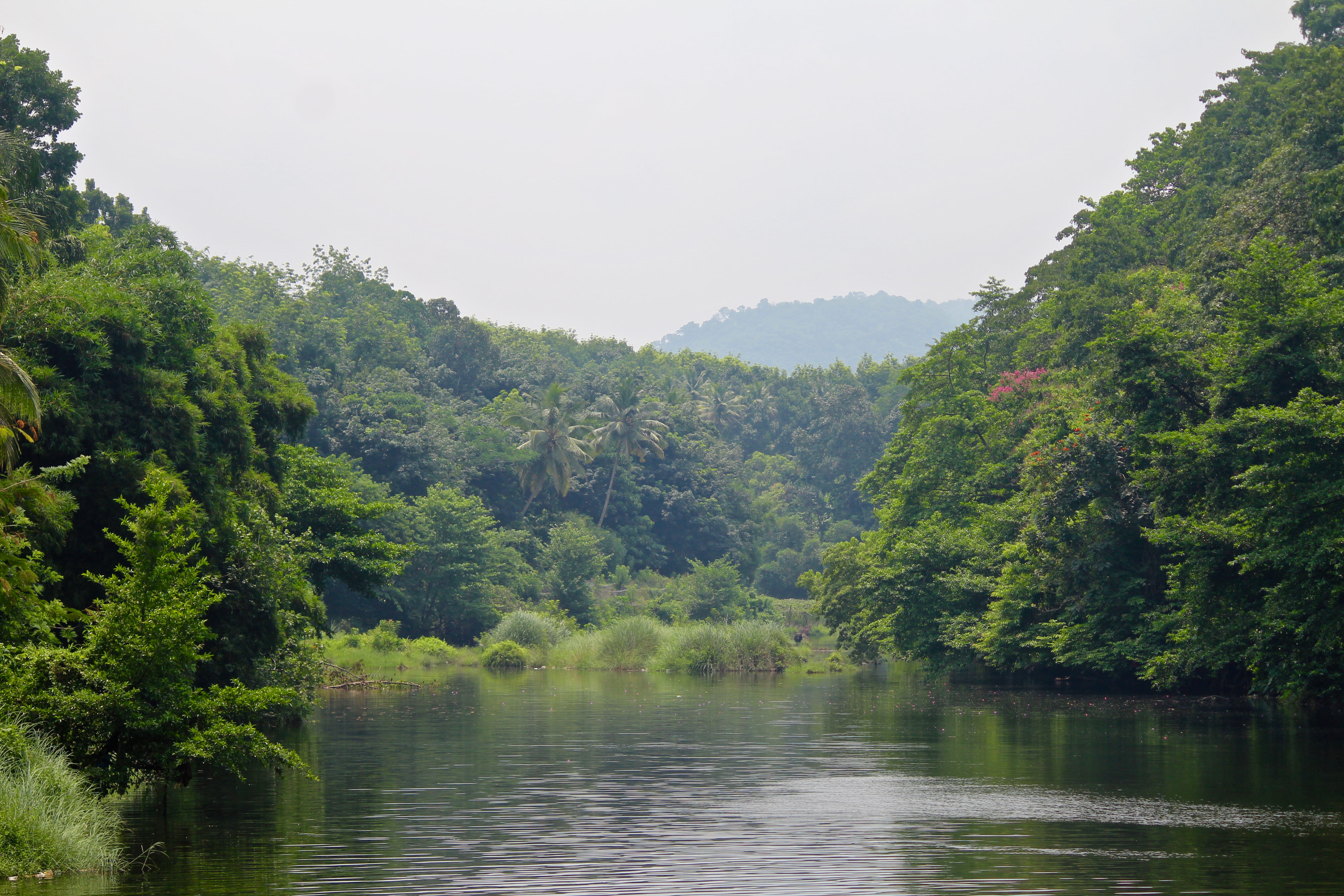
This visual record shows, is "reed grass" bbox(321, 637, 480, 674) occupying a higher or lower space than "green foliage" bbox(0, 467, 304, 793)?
lower

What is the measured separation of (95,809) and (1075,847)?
12096 millimetres

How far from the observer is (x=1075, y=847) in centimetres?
1559

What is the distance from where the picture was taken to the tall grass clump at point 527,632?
208ft

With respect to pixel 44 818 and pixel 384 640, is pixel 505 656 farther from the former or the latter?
pixel 44 818

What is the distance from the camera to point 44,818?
46.4 ft

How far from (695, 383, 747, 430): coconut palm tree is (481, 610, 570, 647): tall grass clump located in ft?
177

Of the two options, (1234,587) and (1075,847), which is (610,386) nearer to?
(1234,587)

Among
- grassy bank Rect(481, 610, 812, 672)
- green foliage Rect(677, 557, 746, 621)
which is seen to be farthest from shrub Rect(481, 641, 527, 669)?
green foliage Rect(677, 557, 746, 621)

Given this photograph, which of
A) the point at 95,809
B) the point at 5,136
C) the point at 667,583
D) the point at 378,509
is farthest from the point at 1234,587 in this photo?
the point at 667,583

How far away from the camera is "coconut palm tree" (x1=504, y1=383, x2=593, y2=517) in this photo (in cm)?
8569

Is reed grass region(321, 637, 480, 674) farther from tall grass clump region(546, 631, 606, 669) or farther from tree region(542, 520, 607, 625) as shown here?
tree region(542, 520, 607, 625)

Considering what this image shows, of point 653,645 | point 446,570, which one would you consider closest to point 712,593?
point 653,645

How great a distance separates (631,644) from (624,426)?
31.8 metres

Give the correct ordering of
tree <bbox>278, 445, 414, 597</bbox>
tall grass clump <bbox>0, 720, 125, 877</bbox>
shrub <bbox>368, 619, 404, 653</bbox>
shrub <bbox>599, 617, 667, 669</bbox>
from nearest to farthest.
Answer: tall grass clump <bbox>0, 720, 125, 877</bbox>, tree <bbox>278, 445, 414, 597</bbox>, shrub <bbox>368, 619, 404, 653</bbox>, shrub <bbox>599, 617, 667, 669</bbox>
